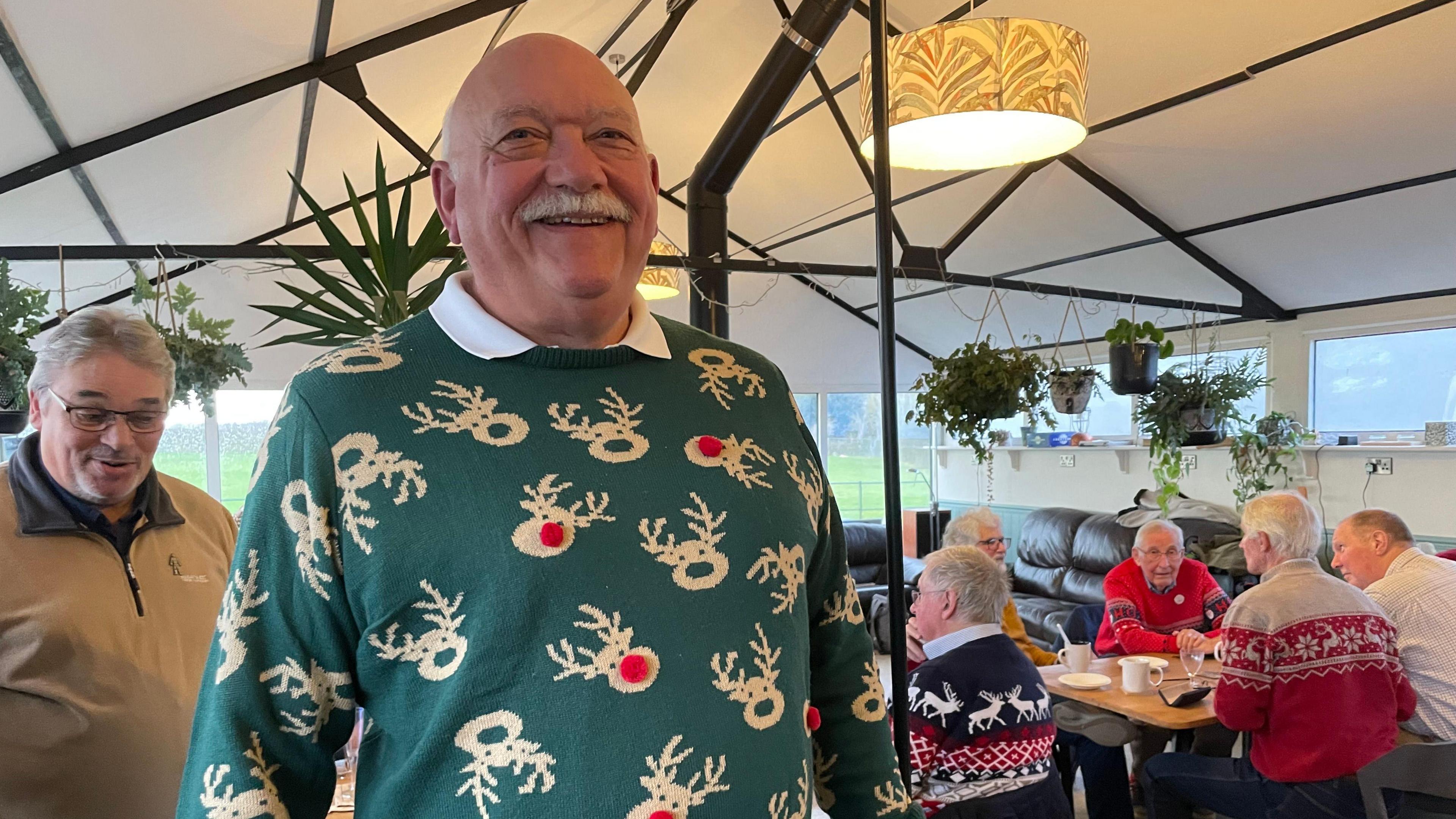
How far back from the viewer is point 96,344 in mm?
1764

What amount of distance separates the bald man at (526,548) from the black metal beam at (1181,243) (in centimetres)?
576

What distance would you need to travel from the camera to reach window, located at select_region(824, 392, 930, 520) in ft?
35.2

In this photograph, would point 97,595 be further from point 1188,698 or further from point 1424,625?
point 1424,625

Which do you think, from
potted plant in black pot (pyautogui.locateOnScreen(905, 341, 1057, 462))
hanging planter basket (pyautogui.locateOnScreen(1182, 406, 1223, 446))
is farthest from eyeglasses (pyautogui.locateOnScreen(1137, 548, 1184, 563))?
hanging planter basket (pyautogui.locateOnScreen(1182, 406, 1223, 446))

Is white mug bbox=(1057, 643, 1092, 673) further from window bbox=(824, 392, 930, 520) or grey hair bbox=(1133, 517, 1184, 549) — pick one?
window bbox=(824, 392, 930, 520)

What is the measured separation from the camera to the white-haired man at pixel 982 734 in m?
2.46

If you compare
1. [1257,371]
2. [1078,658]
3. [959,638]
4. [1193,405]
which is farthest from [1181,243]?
[959,638]

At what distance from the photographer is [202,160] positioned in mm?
5191

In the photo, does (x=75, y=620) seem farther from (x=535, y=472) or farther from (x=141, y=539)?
(x=535, y=472)

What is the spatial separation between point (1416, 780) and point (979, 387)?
2.39 m

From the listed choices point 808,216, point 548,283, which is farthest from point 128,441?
point 808,216

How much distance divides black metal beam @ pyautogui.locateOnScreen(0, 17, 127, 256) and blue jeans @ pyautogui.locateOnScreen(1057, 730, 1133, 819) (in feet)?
15.1

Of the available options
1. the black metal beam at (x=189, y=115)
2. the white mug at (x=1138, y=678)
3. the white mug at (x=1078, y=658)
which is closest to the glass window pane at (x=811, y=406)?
the black metal beam at (x=189, y=115)

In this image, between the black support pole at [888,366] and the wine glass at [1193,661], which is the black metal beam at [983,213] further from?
the black support pole at [888,366]
